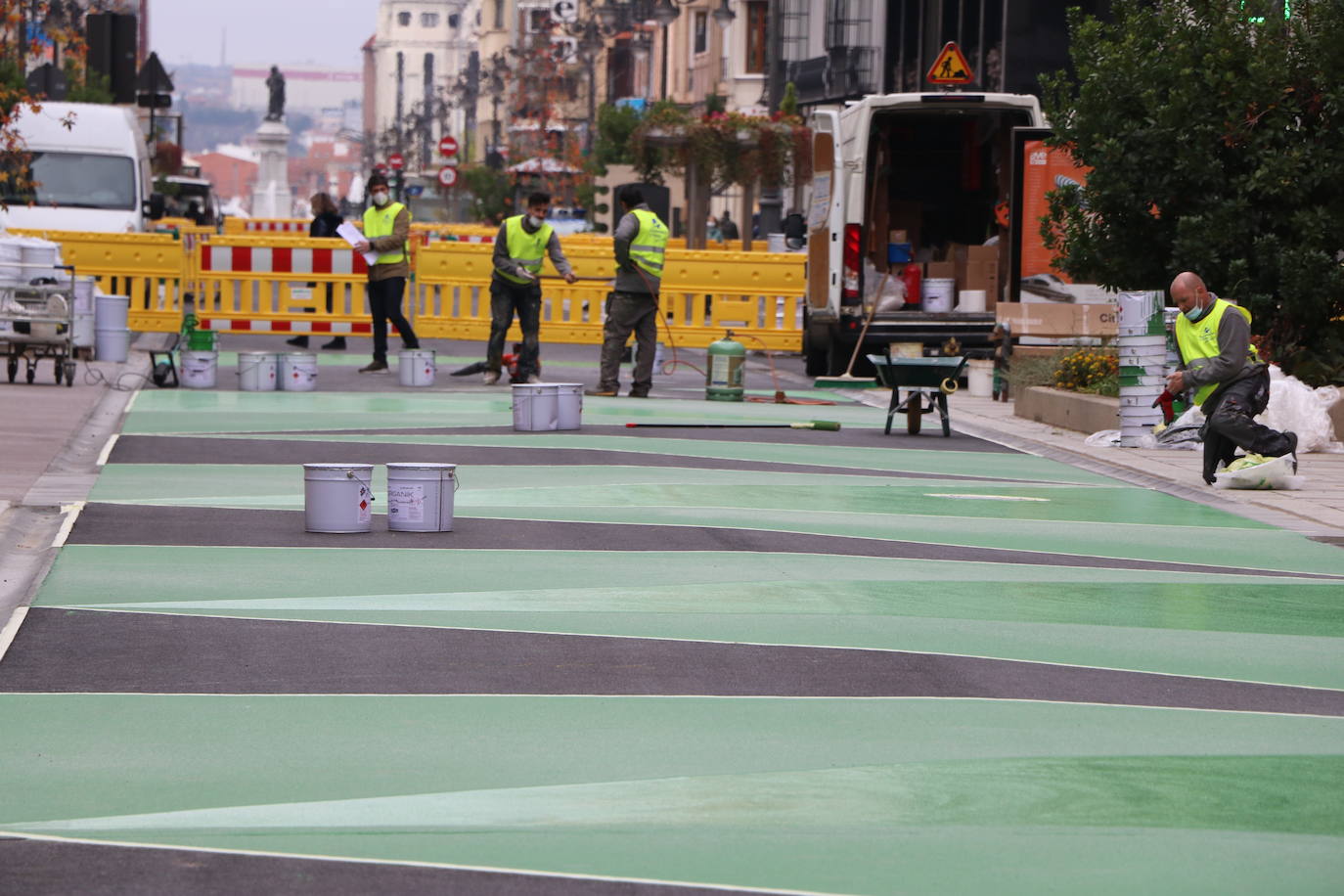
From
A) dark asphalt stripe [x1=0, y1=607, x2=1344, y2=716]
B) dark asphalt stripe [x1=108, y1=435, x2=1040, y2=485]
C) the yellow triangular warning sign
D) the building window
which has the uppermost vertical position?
the building window

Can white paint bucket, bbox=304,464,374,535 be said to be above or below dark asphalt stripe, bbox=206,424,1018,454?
above

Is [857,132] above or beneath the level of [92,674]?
above

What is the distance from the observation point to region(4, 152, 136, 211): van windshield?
1175 inches

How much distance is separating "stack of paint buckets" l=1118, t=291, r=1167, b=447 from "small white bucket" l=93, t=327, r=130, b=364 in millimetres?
11080

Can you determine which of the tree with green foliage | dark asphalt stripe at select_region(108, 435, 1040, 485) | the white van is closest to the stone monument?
the white van

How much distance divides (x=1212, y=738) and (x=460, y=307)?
842 inches

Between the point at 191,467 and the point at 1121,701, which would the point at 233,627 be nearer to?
the point at 1121,701

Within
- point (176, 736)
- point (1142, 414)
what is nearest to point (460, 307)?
point (1142, 414)

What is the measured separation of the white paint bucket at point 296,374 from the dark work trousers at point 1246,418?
9.42 metres

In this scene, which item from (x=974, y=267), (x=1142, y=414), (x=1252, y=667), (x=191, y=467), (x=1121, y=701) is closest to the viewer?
(x=1121, y=701)

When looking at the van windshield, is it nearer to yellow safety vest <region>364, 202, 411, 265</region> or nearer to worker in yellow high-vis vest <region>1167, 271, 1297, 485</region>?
yellow safety vest <region>364, 202, 411, 265</region>

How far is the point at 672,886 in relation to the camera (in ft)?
16.8

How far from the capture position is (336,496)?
11031 mm

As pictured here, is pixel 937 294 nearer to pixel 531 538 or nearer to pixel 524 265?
pixel 524 265
